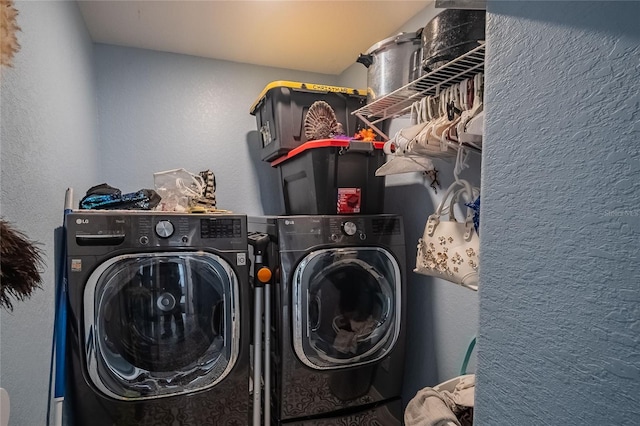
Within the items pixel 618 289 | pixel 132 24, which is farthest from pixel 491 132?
pixel 132 24

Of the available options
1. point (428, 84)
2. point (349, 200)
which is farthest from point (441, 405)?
point (428, 84)

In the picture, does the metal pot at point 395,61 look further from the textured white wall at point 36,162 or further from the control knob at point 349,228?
the textured white wall at point 36,162

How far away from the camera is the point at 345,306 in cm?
171

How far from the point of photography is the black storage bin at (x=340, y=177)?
1725 millimetres

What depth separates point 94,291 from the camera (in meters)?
1.26

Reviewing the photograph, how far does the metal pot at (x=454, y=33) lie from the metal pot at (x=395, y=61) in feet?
0.66

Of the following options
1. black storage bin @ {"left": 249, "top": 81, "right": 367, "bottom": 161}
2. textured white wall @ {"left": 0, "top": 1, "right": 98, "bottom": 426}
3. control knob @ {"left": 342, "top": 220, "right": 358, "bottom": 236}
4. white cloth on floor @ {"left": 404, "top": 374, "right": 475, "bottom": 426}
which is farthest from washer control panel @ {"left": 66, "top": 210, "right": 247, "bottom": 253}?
white cloth on floor @ {"left": 404, "top": 374, "right": 475, "bottom": 426}

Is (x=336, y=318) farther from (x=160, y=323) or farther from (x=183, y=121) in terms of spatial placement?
(x=183, y=121)

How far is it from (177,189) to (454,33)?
1533 mm

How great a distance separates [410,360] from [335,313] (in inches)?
24.2

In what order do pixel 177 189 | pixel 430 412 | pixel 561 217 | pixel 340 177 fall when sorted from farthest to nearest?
pixel 177 189 < pixel 340 177 < pixel 430 412 < pixel 561 217

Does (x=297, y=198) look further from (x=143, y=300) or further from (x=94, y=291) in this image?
(x=94, y=291)

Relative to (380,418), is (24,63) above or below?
above

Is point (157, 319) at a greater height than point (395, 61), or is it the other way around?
point (395, 61)
